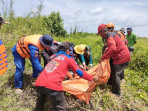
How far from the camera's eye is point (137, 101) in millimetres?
3047

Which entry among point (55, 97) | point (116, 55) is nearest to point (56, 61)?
point (55, 97)

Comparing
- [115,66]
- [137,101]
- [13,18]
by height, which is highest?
[13,18]

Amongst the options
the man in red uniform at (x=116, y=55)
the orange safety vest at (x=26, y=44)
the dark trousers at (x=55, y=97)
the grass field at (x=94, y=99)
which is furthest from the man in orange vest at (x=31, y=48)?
the man in red uniform at (x=116, y=55)

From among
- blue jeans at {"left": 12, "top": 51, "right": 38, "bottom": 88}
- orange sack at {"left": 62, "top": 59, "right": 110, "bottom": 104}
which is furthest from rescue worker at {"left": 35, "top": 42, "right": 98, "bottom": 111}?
blue jeans at {"left": 12, "top": 51, "right": 38, "bottom": 88}

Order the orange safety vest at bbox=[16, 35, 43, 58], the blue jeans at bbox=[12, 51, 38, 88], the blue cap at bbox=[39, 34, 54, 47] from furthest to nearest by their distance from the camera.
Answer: the blue jeans at bbox=[12, 51, 38, 88] → the orange safety vest at bbox=[16, 35, 43, 58] → the blue cap at bbox=[39, 34, 54, 47]

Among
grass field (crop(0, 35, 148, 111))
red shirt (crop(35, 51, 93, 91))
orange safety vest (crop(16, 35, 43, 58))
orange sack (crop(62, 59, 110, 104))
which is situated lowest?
grass field (crop(0, 35, 148, 111))

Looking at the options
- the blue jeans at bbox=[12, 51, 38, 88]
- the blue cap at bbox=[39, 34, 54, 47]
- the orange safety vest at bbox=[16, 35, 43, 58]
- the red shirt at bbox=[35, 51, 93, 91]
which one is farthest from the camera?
the blue jeans at bbox=[12, 51, 38, 88]

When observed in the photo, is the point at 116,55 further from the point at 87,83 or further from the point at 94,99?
the point at 94,99

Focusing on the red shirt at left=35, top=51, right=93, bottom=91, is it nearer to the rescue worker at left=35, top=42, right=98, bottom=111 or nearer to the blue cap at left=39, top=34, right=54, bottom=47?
the rescue worker at left=35, top=42, right=98, bottom=111

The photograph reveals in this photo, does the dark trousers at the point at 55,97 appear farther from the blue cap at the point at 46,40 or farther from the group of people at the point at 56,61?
the blue cap at the point at 46,40

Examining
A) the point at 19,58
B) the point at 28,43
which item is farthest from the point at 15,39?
the point at 28,43

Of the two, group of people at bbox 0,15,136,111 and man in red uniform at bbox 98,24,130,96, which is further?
man in red uniform at bbox 98,24,130,96

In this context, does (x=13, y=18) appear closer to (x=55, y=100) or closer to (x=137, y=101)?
(x=55, y=100)

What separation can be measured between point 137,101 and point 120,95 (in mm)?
386
